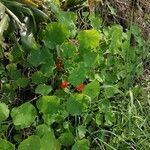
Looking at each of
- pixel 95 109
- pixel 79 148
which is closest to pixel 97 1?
pixel 95 109

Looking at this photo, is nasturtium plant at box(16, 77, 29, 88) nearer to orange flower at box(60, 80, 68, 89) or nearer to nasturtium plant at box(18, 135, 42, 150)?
orange flower at box(60, 80, 68, 89)

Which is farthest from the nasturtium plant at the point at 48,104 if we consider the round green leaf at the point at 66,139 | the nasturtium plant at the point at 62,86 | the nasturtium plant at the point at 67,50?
the nasturtium plant at the point at 67,50

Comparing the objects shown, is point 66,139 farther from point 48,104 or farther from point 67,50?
point 67,50

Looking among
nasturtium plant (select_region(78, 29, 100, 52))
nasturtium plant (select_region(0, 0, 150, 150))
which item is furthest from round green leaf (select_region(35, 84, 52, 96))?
nasturtium plant (select_region(78, 29, 100, 52))

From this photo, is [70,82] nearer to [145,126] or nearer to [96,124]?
[96,124]

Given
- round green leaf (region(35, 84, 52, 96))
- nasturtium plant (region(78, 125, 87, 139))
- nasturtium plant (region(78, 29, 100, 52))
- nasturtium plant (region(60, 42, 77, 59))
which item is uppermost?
nasturtium plant (region(78, 29, 100, 52))

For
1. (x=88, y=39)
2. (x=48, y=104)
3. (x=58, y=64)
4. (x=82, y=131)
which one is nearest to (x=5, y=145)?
(x=48, y=104)
